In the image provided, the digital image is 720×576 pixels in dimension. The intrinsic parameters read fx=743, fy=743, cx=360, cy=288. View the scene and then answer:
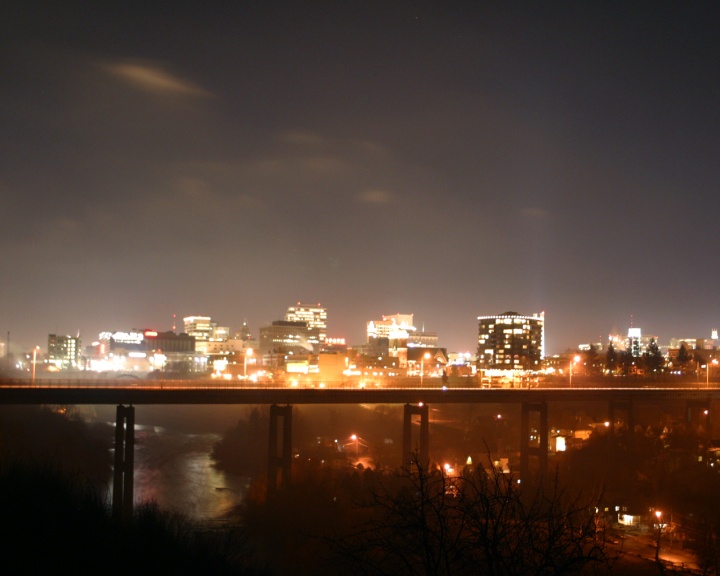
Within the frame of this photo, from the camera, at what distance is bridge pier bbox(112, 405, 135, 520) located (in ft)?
143

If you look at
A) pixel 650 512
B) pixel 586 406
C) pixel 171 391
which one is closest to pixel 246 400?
pixel 171 391

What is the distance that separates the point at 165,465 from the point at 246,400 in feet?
61.3

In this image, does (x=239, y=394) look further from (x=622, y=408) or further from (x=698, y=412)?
(x=698, y=412)

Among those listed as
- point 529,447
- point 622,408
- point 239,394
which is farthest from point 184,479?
point 622,408

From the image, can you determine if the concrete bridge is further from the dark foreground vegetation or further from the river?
the dark foreground vegetation

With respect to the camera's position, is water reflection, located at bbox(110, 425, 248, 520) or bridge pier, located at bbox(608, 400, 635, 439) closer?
water reflection, located at bbox(110, 425, 248, 520)

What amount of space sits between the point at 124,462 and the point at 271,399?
41.3 feet

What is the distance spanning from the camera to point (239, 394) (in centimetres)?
5419

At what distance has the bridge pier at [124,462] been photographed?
43.6m

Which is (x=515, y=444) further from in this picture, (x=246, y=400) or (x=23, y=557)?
(x=23, y=557)

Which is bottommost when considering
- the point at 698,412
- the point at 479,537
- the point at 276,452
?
the point at 276,452

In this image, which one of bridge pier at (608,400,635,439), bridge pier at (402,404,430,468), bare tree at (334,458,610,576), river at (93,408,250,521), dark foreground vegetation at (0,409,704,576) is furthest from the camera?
bridge pier at (608,400,635,439)

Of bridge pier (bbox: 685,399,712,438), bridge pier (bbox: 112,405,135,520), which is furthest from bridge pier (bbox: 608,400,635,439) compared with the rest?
bridge pier (bbox: 112,405,135,520)

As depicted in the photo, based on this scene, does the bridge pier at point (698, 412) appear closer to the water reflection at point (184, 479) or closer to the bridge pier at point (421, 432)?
the bridge pier at point (421, 432)
